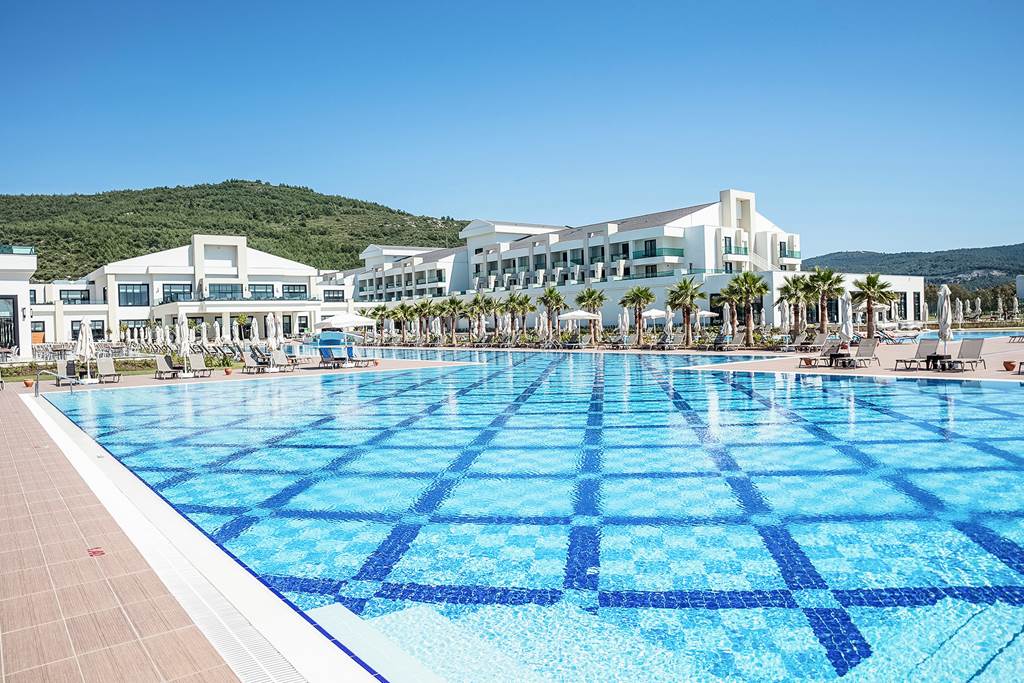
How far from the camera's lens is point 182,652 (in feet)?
11.0

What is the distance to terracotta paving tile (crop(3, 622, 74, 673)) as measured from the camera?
10.9 ft

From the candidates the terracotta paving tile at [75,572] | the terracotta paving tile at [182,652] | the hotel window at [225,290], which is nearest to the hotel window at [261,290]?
the hotel window at [225,290]

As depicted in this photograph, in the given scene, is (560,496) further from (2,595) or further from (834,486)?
(2,595)

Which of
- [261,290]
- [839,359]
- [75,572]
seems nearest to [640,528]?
[75,572]

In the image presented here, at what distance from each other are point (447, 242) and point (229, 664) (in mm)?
107222

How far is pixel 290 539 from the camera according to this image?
5641 mm

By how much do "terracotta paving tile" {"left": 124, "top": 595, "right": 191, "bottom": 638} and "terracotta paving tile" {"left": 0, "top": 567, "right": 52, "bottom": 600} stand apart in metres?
0.80

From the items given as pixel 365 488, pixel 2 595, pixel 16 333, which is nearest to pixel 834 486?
pixel 365 488

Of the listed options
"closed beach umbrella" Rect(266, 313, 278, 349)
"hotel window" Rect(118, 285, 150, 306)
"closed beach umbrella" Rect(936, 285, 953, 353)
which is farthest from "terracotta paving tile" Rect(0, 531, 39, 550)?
"hotel window" Rect(118, 285, 150, 306)

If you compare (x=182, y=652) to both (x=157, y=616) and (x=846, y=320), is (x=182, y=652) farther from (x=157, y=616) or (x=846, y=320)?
(x=846, y=320)

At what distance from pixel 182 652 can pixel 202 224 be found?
8642 centimetres

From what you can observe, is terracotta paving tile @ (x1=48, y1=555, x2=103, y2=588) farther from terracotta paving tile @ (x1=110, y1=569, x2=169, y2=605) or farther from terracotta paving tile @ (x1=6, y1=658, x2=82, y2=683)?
terracotta paving tile @ (x1=6, y1=658, x2=82, y2=683)

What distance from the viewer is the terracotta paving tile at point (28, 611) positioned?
3.78m

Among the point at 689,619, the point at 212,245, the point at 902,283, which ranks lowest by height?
the point at 689,619
